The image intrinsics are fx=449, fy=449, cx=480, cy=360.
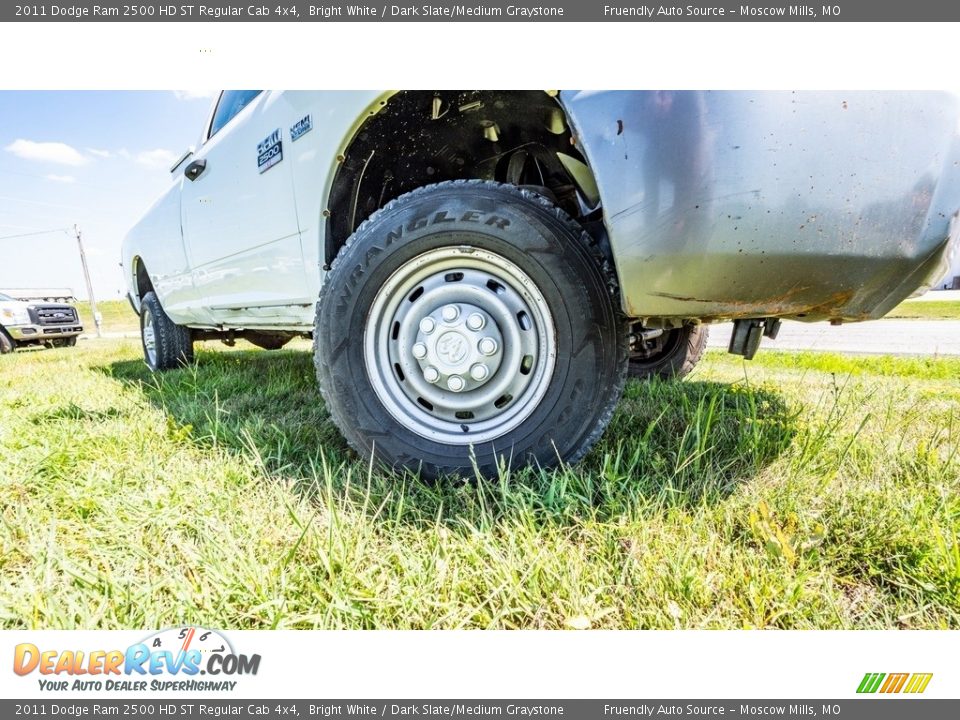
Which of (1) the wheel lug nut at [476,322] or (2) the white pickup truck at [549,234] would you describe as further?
(1) the wheel lug nut at [476,322]

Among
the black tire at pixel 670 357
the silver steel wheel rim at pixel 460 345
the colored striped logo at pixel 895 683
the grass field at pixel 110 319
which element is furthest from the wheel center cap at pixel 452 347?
the grass field at pixel 110 319

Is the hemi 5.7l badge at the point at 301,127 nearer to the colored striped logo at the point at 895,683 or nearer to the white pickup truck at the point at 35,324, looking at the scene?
the colored striped logo at the point at 895,683

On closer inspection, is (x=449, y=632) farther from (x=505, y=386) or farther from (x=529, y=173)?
(x=529, y=173)

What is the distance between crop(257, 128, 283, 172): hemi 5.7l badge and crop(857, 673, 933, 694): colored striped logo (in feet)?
7.49

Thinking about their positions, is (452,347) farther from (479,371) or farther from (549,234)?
(549,234)

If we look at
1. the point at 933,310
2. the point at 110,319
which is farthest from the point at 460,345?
the point at 110,319

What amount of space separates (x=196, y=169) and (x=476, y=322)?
6.97 ft

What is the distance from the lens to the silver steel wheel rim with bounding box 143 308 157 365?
3662 millimetres

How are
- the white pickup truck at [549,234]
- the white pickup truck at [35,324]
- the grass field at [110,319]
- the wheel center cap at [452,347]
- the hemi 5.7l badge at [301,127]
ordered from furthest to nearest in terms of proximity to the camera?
the grass field at [110,319], the white pickup truck at [35,324], the hemi 5.7l badge at [301,127], the wheel center cap at [452,347], the white pickup truck at [549,234]

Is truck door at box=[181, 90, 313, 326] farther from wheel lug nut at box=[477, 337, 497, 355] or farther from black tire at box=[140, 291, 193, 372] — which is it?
black tire at box=[140, 291, 193, 372]

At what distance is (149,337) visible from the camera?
3.80m

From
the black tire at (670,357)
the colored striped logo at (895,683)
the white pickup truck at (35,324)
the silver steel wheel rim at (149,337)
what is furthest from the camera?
the white pickup truck at (35,324)

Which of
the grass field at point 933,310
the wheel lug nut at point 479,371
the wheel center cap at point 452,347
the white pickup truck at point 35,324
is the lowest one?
the grass field at point 933,310

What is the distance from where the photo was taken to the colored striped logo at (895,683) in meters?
0.82
